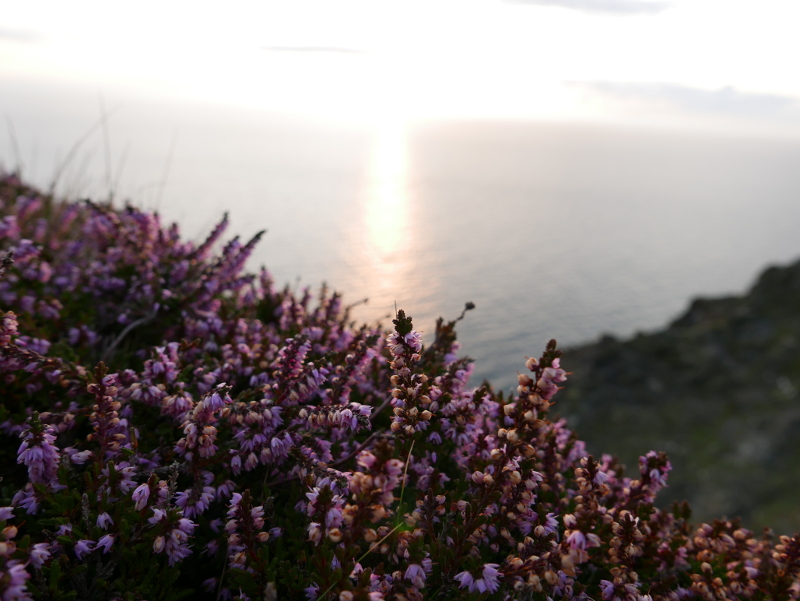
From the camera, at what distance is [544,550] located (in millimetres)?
2537

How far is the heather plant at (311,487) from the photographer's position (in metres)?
2.41

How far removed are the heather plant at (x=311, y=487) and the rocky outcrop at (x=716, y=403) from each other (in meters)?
14.6

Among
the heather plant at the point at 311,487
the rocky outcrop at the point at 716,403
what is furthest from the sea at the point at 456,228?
A: the rocky outcrop at the point at 716,403

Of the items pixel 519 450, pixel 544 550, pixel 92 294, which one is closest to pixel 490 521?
pixel 544 550

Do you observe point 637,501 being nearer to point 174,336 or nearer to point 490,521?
point 490,521

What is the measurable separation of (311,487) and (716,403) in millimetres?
25667

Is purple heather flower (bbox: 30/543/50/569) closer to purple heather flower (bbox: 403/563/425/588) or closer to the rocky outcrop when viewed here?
purple heather flower (bbox: 403/563/425/588)

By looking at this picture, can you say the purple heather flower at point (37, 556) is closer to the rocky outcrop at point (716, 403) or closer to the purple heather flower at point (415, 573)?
the purple heather flower at point (415, 573)

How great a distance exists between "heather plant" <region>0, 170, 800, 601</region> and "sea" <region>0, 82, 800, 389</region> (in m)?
0.90

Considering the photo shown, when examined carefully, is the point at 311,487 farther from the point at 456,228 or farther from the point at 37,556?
the point at 456,228

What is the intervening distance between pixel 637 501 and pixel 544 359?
204cm

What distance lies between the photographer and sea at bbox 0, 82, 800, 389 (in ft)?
57.7

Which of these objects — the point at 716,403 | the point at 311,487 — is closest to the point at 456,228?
the point at 716,403

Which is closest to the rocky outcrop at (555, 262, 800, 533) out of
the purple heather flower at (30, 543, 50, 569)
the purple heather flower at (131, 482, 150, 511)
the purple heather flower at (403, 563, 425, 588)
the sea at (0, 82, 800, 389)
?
the sea at (0, 82, 800, 389)
